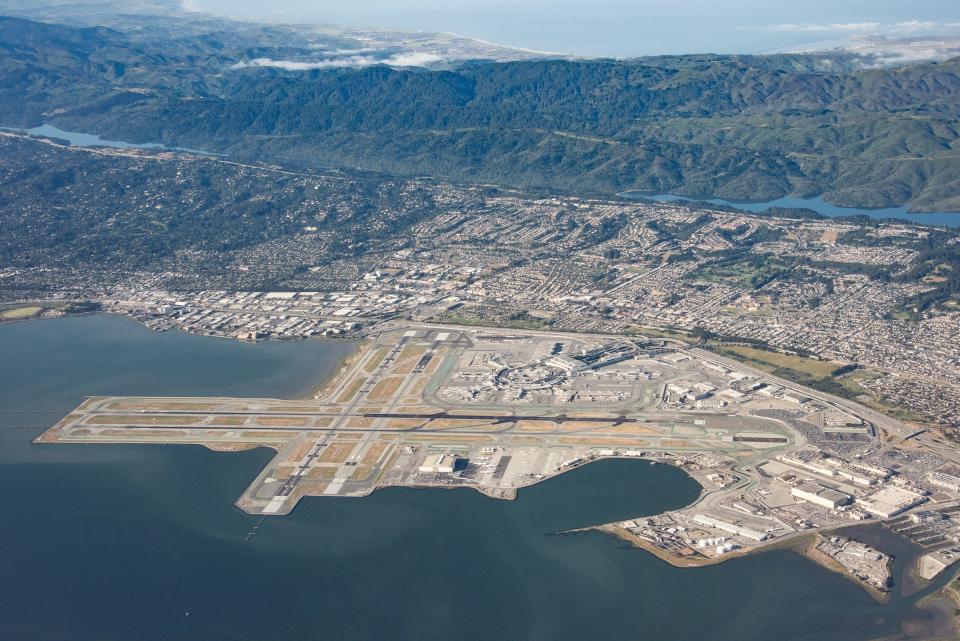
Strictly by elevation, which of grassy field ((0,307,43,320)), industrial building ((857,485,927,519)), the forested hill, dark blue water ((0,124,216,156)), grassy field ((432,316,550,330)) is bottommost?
grassy field ((0,307,43,320))

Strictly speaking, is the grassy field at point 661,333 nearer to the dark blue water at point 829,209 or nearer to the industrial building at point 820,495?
the industrial building at point 820,495

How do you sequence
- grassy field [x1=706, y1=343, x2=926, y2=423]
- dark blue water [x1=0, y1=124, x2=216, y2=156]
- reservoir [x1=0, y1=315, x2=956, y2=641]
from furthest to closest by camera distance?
1. dark blue water [x1=0, y1=124, x2=216, y2=156]
2. grassy field [x1=706, y1=343, x2=926, y2=423]
3. reservoir [x1=0, y1=315, x2=956, y2=641]

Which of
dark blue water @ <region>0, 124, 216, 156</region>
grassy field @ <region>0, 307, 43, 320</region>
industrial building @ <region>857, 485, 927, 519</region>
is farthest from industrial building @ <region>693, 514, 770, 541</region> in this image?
dark blue water @ <region>0, 124, 216, 156</region>

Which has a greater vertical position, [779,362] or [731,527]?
[779,362]

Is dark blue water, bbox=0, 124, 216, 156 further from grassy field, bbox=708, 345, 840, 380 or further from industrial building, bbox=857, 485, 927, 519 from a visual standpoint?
industrial building, bbox=857, 485, 927, 519

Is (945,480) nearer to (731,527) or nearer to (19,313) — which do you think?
(731,527)

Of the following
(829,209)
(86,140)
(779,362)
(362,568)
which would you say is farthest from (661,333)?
(86,140)

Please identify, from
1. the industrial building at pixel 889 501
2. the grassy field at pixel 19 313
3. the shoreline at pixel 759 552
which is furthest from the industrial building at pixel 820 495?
the grassy field at pixel 19 313
